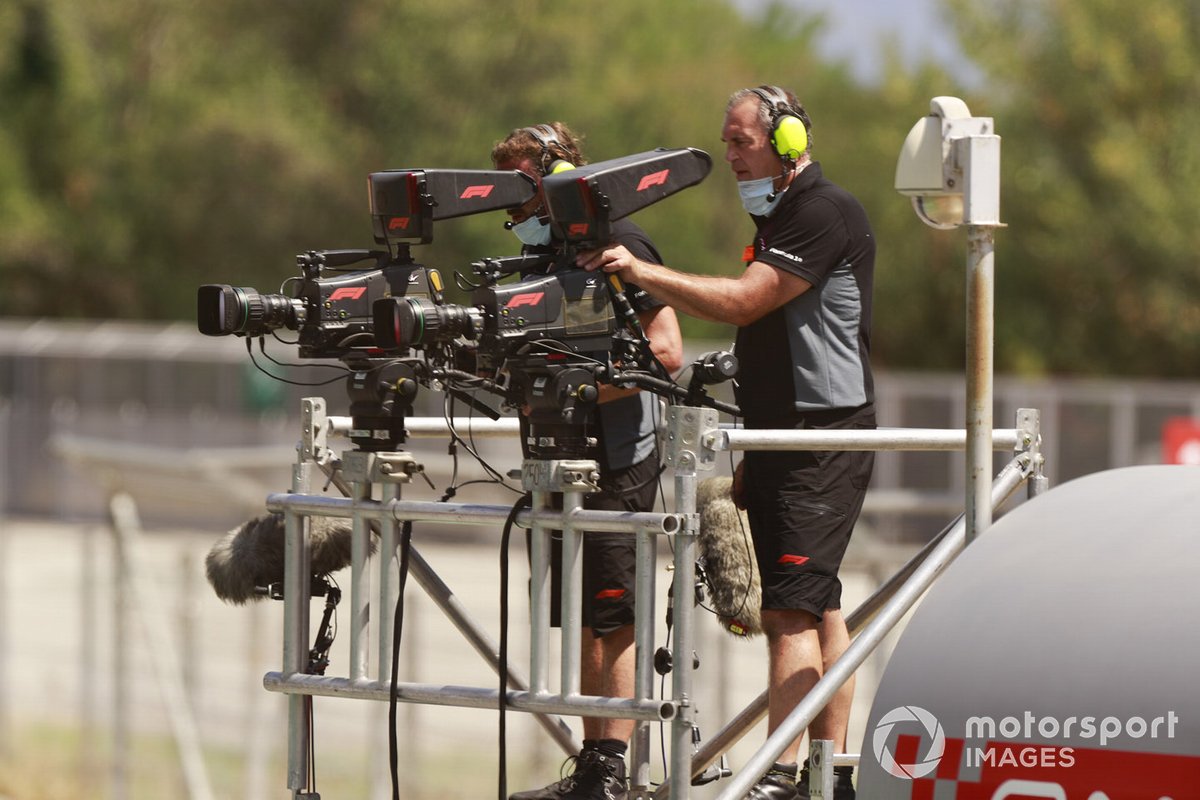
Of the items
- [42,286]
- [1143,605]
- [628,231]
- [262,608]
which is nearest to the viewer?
[1143,605]


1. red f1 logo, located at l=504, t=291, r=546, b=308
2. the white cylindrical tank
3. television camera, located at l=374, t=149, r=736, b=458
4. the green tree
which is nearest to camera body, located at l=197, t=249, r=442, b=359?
television camera, located at l=374, t=149, r=736, b=458

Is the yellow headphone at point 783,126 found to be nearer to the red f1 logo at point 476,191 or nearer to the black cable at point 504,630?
the red f1 logo at point 476,191

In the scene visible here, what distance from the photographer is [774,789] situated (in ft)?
17.8

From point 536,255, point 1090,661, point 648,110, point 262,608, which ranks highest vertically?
point 648,110

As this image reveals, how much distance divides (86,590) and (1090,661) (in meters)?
11.5

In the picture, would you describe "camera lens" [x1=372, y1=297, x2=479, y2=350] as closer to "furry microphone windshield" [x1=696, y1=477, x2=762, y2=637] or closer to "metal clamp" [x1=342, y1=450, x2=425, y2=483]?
"metal clamp" [x1=342, y1=450, x2=425, y2=483]

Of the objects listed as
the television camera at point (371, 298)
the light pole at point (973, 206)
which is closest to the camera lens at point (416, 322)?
the television camera at point (371, 298)

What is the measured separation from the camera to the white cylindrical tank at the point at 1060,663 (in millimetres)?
4016

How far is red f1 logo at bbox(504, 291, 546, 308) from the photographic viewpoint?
5.24m

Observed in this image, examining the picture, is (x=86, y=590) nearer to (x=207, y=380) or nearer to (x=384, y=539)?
(x=384, y=539)

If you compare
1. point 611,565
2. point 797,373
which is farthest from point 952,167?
point 611,565

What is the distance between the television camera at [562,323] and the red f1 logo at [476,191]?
0.42 m

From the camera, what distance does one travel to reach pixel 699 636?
1136 centimetres

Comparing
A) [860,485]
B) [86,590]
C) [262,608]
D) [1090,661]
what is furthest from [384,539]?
[86,590]
